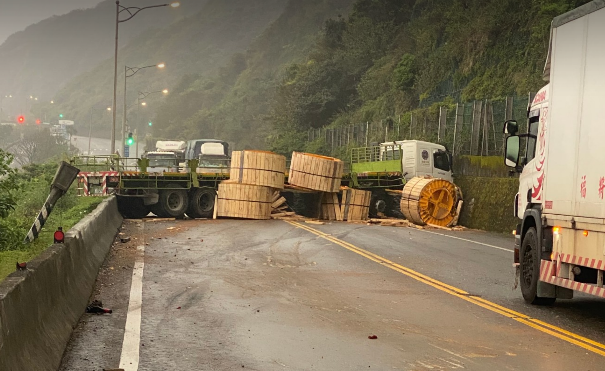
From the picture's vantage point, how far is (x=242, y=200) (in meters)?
29.7

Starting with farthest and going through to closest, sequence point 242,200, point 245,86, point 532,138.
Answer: point 245,86
point 242,200
point 532,138

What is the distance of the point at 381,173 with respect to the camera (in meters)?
33.6

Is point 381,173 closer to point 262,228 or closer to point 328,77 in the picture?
point 262,228

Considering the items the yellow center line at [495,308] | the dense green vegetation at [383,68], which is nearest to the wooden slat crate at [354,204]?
the dense green vegetation at [383,68]

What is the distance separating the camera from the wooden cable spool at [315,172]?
30.6m

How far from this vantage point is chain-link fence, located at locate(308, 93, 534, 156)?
32.7 m

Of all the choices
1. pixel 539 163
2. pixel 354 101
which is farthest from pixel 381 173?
pixel 354 101

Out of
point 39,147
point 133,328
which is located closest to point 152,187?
point 133,328

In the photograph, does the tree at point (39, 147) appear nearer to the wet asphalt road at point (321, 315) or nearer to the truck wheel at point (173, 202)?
the truck wheel at point (173, 202)

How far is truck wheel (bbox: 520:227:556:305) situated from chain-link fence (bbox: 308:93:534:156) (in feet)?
55.4

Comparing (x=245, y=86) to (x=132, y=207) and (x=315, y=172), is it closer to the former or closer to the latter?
(x=132, y=207)

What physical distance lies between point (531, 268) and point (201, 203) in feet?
66.0

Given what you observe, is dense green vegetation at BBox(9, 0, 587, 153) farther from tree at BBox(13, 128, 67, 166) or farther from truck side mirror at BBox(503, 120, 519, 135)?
truck side mirror at BBox(503, 120, 519, 135)

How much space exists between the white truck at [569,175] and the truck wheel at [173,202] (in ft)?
63.5
